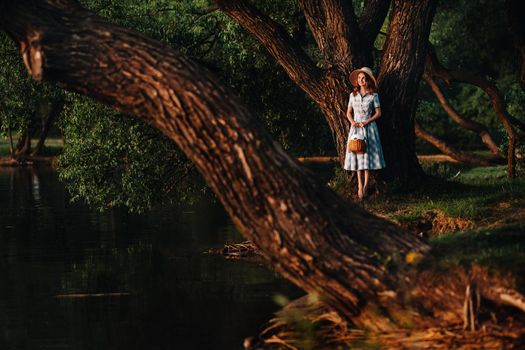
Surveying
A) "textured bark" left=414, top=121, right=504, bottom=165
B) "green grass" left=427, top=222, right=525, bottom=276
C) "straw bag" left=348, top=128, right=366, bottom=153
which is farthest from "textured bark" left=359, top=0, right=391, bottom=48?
"textured bark" left=414, top=121, right=504, bottom=165

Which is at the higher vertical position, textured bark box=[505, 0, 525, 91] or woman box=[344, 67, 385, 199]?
textured bark box=[505, 0, 525, 91]

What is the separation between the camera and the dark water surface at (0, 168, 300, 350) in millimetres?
11383

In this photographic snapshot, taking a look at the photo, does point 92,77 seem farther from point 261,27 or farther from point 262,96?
point 262,96

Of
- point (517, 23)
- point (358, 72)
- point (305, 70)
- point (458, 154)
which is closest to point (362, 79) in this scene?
point (358, 72)

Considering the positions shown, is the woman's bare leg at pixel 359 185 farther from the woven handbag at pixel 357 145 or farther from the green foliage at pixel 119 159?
the green foliage at pixel 119 159

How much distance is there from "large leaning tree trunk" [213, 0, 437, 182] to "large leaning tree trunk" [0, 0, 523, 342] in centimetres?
939

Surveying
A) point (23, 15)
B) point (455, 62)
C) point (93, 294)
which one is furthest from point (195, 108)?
point (455, 62)

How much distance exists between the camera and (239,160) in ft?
27.0

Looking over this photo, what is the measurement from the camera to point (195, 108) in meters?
8.26

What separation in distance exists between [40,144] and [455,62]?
23.2m

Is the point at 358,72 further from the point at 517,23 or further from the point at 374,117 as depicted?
the point at 517,23

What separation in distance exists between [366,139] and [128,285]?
4.76 m

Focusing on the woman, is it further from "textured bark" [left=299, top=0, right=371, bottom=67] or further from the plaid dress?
→ "textured bark" [left=299, top=0, right=371, bottom=67]

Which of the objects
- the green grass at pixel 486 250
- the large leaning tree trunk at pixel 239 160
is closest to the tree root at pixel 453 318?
the large leaning tree trunk at pixel 239 160
